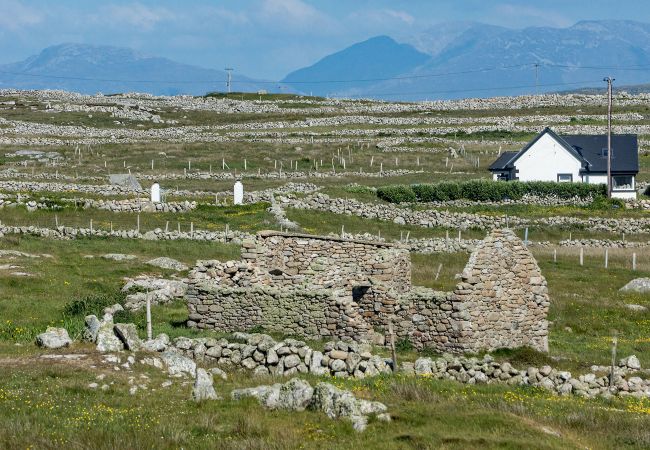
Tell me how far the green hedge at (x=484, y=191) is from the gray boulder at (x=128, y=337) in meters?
55.3

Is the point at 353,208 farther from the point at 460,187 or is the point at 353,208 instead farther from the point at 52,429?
the point at 52,429

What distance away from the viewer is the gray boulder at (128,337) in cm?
2512

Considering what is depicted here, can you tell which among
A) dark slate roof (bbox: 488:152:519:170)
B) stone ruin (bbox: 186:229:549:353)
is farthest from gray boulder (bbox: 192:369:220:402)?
dark slate roof (bbox: 488:152:519:170)

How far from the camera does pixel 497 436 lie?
1817cm

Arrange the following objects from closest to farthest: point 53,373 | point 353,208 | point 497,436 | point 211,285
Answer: point 497,436 → point 53,373 → point 211,285 → point 353,208

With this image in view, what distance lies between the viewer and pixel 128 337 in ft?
83.0

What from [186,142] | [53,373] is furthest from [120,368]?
[186,142]

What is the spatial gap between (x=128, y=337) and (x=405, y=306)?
26.8ft

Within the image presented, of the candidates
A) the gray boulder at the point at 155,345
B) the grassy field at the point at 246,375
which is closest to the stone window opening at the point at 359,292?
the grassy field at the point at 246,375

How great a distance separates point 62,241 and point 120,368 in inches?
1194

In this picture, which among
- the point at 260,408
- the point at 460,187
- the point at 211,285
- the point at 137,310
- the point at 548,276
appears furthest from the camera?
the point at 460,187

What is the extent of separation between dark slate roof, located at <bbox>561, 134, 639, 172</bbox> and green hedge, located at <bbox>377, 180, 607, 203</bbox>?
19.5ft

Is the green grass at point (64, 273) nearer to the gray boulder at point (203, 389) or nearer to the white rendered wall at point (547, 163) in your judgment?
the gray boulder at point (203, 389)

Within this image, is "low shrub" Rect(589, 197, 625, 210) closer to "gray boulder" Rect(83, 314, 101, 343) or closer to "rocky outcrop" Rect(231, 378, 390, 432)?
"gray boulder" Rect(83, 314, 101, 343)
